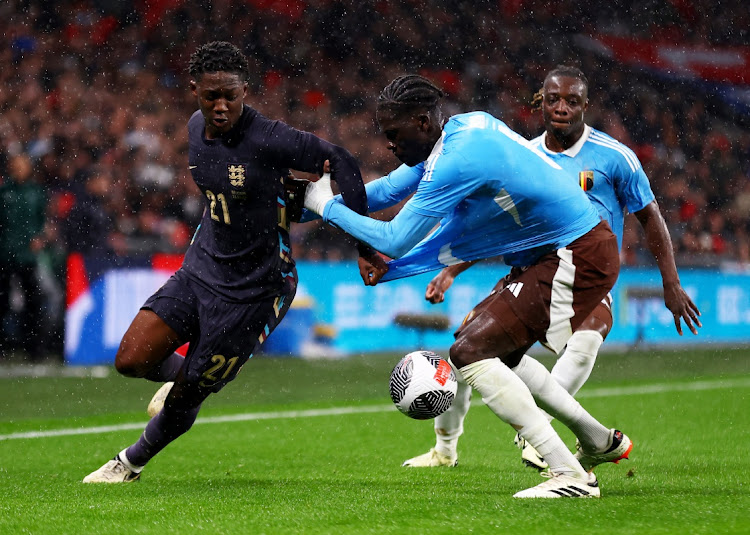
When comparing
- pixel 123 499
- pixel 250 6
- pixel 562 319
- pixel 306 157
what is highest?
pixel 250 6

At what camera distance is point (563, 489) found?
470cm

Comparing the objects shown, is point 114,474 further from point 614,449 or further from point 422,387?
point 614,449

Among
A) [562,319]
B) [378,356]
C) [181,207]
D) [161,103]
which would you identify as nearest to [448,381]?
[562,319]

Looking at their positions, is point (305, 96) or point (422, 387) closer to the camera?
point (422, 387)

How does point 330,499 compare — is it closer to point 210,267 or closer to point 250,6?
point 210,267

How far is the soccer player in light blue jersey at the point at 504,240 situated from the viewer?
4648 mm

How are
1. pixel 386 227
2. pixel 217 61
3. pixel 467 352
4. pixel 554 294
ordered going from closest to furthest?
pixel 386 227
pixel 467 352
pixel 554 294
pixel 217 61

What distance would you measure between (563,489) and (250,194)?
199 cm

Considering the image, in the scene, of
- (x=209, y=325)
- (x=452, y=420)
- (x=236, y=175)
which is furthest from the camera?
(x=452, y=420)

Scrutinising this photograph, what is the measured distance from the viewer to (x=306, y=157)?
5191 millimetres

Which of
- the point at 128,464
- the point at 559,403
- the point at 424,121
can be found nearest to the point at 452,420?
the point at 559,403

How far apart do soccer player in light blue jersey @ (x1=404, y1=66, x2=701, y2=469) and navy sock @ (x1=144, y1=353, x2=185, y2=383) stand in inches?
57.1

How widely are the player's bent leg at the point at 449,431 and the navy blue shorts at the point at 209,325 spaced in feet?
4.12

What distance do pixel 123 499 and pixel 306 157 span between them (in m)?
Answer: 1.75
